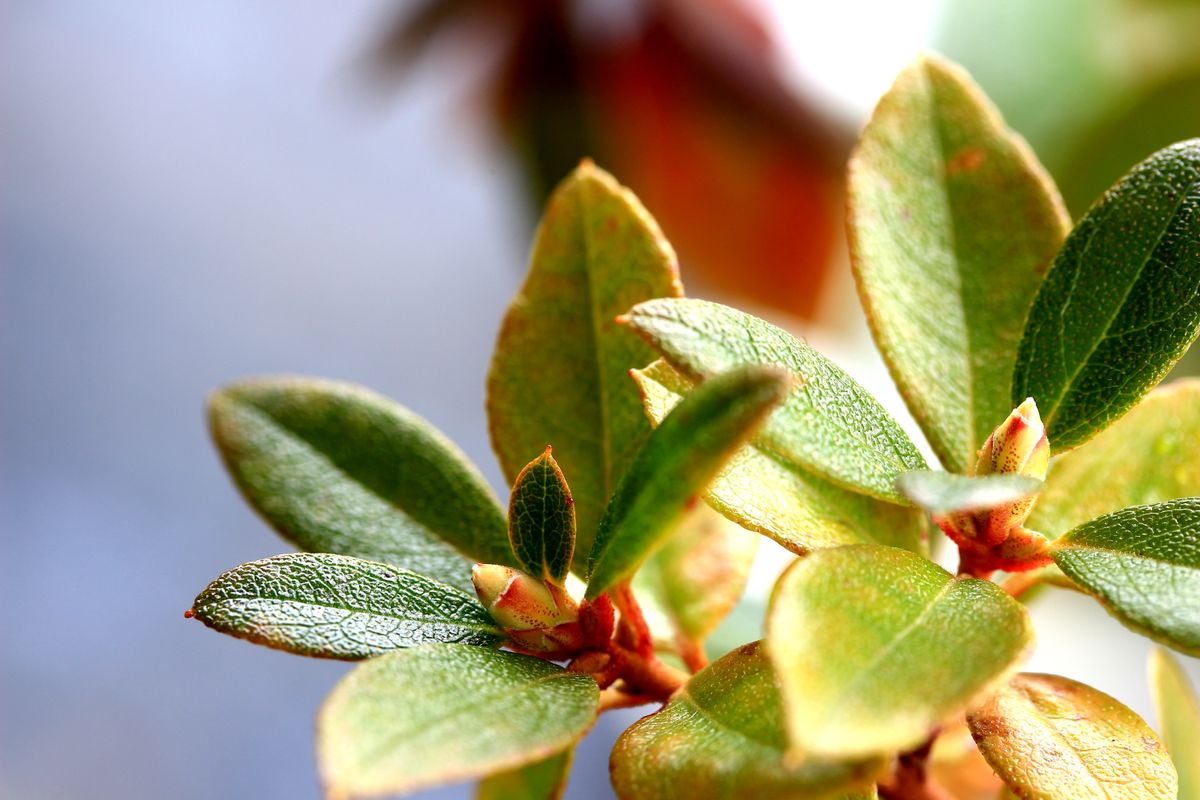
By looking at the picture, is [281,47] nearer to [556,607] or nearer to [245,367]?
[245,367]

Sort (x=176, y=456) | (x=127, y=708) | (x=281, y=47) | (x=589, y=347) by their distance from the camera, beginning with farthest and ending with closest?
(x=281, y=47)
(x=176, y=456)
(x=127, y=708)
(x=589, y=347)

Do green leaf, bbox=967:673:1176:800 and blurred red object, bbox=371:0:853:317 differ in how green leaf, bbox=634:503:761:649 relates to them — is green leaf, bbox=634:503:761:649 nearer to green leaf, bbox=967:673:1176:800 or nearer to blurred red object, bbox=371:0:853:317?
green leaf, bbox=967:673:1176:800

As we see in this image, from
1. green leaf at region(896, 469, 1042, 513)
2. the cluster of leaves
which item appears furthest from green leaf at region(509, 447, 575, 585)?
green leaf at region(896, 469, 1042, 513)

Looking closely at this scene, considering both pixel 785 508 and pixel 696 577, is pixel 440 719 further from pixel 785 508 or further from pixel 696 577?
pixel 696 577

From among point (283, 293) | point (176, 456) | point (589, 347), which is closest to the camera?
point (589, 347)

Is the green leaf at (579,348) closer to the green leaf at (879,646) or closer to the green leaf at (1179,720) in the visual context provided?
the green leaf at (879,646)

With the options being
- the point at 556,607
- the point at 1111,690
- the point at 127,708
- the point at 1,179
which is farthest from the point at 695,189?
the point at 1,179
